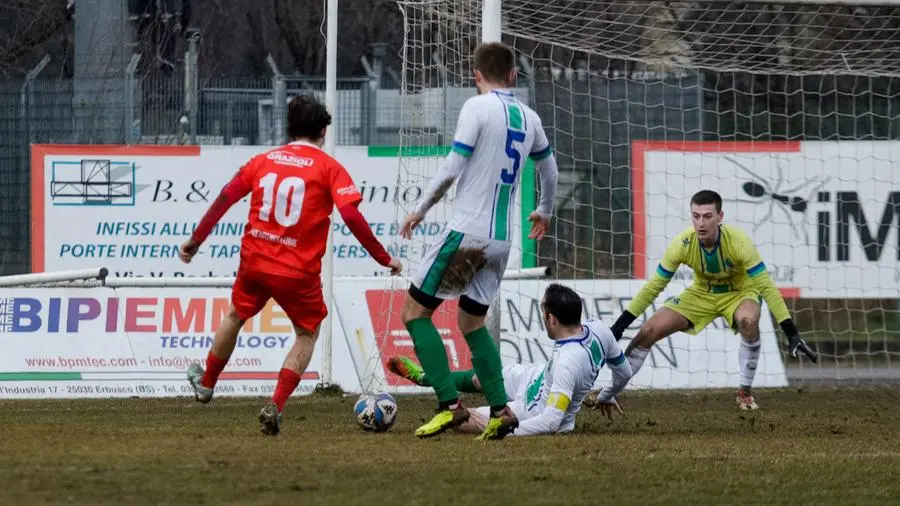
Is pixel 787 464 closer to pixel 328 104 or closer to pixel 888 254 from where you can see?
pixel 328 104

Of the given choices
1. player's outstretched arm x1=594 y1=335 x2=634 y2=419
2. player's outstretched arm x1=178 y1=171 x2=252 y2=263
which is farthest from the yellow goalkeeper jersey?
player's outstretched arm x1=178 y1=171 x2=252 y2=263

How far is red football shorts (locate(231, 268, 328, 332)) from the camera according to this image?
859 centimetres

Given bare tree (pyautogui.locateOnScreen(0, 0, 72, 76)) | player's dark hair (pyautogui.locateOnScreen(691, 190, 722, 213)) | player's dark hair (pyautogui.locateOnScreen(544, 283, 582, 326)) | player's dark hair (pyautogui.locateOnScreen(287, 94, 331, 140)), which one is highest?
bare tree (pyautogui.locateOnScreen(0, 0, 72, 76))

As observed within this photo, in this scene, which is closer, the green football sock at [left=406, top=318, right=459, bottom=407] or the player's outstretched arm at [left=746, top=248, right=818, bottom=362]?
the green football sock at [left=406, top=318, right=459, bottom=407]

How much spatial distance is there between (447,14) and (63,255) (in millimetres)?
5447

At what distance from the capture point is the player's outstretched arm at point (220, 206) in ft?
28.4

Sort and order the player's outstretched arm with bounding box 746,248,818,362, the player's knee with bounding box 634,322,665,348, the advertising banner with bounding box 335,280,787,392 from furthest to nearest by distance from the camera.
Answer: the advertising banner with bounding box 335,280,787,392, the player's knee with bounding box 634,322,665,348, the player's outstretched arm with bounding box 746,248,818,362

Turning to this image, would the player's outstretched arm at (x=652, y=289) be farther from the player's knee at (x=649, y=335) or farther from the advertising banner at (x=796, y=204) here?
the advertising banner at (x=796, y=204)

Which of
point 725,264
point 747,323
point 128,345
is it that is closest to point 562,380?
point 725,264

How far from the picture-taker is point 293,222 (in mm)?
8523

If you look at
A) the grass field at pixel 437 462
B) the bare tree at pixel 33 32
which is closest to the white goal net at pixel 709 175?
the grass field at pixel 437 462

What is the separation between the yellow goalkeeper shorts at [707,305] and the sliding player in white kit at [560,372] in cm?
190

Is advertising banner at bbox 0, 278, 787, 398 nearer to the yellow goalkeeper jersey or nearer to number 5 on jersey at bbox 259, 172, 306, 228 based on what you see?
the yellow goalkeeper jersey

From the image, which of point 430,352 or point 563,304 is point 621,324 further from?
point 430,352
